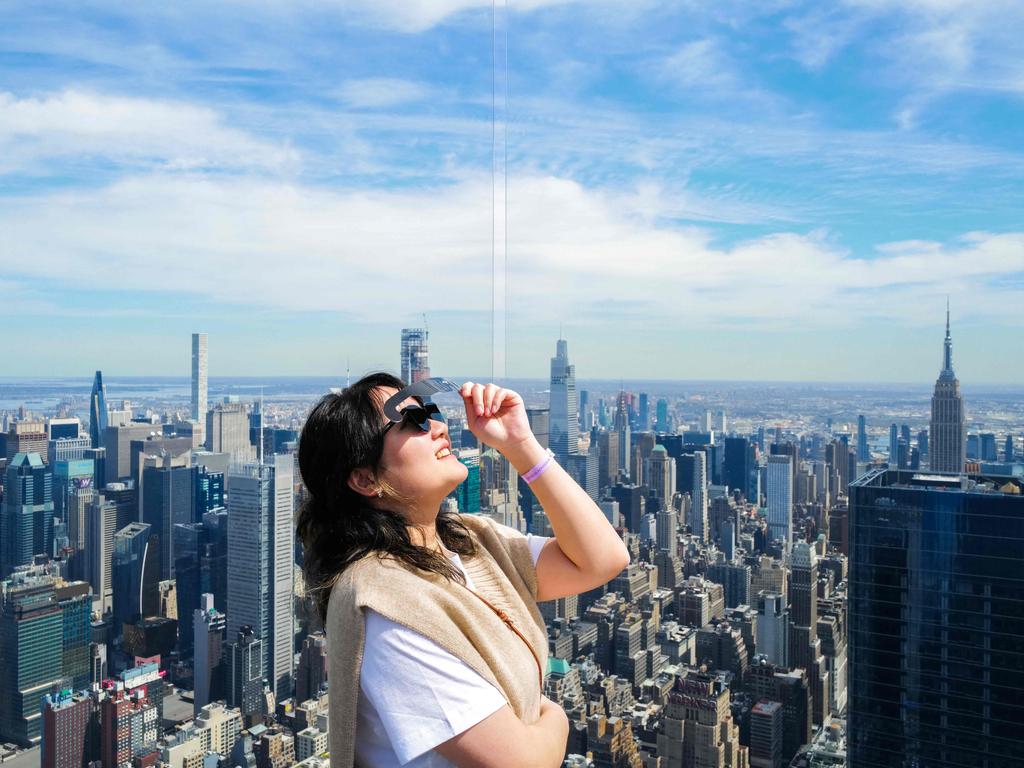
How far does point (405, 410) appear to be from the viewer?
0.63 meters

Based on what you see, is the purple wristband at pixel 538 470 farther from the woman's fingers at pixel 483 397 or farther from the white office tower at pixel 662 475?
the white office tower at pixel 662 475

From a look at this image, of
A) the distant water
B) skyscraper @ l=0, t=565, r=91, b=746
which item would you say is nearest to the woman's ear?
the distant water

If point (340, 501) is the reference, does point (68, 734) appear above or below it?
below

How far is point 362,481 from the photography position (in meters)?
0.63

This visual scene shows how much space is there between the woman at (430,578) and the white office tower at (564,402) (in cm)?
576

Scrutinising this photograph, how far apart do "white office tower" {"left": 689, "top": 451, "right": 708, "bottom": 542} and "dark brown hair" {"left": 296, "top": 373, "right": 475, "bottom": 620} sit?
947cm

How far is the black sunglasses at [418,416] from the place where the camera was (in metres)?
0.63

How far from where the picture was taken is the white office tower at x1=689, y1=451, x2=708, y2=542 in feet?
32.5

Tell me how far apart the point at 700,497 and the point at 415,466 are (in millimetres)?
10203

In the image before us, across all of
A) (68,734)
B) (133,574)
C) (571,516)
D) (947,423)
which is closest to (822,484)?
(947,423)

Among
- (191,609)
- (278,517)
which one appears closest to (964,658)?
(278,517)

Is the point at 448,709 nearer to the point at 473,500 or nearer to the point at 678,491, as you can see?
the point at 473,500

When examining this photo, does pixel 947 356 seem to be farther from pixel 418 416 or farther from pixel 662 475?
pixel 418 416

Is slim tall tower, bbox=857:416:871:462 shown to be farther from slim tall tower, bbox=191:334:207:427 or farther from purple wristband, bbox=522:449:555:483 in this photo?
purple wristband, bbox=522:449:555:483
